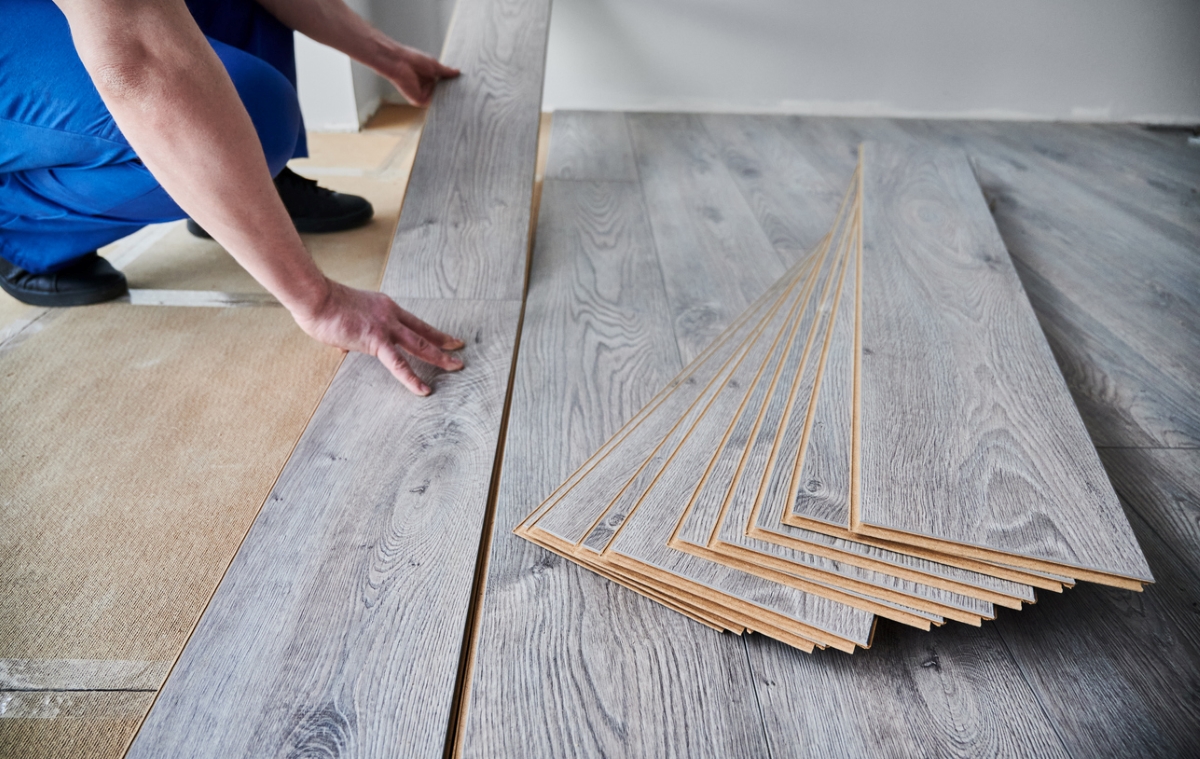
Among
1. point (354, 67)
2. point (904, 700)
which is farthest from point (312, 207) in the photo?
point (904, 700)

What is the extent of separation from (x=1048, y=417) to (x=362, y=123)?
2603 millimetres

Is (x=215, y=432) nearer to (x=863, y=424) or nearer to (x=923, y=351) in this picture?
(x=863, y=424)

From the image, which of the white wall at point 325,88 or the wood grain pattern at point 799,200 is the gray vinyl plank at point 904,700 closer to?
the wood grain pattern at point 799,200

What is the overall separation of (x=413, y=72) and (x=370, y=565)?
55.3 inches

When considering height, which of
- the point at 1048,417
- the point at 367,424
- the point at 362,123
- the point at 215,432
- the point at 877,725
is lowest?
the point at 362,123

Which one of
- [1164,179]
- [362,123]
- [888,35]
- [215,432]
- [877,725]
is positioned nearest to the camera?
[877,725]

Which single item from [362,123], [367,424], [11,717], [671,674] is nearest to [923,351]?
[671,674]

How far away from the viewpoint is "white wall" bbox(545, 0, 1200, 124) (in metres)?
3.03

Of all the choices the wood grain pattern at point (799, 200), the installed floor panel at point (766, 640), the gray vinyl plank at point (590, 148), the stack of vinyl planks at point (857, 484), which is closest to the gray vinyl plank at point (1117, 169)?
the installed floor panel at point (766, 640)

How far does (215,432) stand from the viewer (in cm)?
128

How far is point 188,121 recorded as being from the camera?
0.92 metres

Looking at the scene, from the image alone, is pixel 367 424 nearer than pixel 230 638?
No

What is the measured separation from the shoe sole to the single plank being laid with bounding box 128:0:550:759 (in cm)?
67

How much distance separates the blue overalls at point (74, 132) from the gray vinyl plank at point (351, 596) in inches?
23.2
